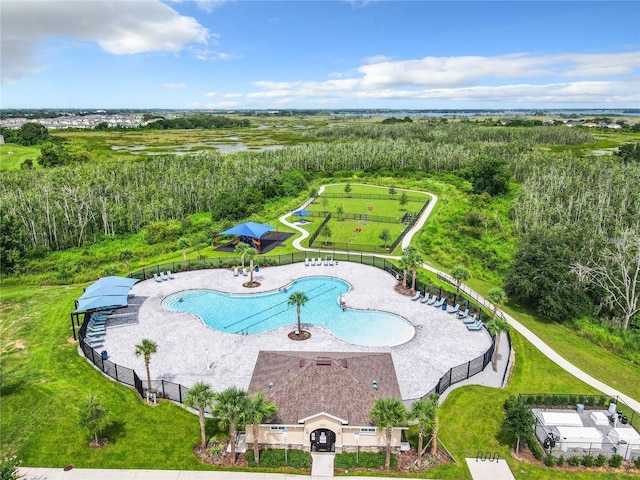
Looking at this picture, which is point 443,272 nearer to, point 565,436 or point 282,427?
point 565,436

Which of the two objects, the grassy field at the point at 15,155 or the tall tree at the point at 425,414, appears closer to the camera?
the tall tree at the point at 425,414

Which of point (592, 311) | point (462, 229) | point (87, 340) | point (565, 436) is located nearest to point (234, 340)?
point (87, 340)

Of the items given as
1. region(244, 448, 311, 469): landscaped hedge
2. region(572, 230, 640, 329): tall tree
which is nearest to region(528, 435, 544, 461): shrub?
region(244, 448, 311, 469): landscaped hedge

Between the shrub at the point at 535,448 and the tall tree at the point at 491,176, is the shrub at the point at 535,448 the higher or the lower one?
the lower one

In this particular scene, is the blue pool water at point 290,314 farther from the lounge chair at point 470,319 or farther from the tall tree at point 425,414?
the tall tree at point 425,414

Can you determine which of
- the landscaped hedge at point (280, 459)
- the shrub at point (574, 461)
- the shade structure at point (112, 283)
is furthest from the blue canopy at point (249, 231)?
the shrub at point (574, 461)

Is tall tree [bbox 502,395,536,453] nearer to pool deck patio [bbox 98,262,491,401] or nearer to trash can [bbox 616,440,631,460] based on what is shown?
trash can [bbox 616,440,631,460]
